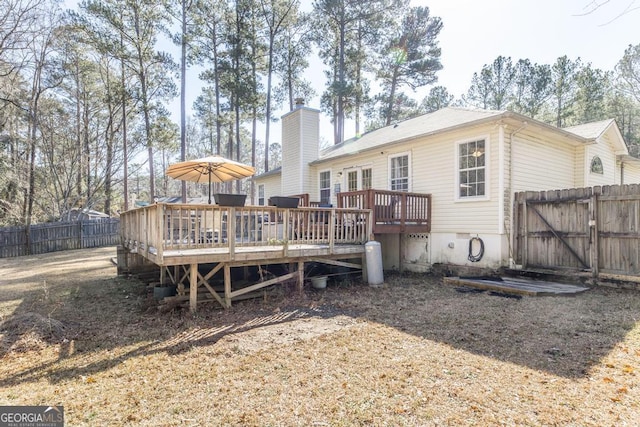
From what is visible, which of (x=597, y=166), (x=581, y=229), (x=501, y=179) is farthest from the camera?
(x=597, y=166)

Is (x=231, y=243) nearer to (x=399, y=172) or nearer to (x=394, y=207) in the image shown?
(x=394, y=207)

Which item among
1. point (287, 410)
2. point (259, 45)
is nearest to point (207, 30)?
point (259, 45)

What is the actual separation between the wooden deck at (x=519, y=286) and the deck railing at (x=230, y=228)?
95.6 inches

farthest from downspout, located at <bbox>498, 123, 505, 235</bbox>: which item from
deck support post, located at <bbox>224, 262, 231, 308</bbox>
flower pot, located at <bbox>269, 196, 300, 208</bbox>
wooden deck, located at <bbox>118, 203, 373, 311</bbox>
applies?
deck support post, located at <bbox>224, 262, 231, 308</bbox>

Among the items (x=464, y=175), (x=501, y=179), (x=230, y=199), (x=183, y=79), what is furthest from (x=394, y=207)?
(x=183, y=79)

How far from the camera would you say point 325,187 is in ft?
42.8

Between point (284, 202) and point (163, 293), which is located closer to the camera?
point (163, 293)

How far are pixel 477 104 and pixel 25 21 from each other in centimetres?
2636

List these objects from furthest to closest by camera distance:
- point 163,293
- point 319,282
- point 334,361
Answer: point 319,282 < point 163,293 < point 334,361

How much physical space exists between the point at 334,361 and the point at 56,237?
1849cm

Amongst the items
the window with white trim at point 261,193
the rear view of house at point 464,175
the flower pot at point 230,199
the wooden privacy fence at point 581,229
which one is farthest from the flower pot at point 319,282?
the window with white trim at point 261,193

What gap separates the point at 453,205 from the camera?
345 inches

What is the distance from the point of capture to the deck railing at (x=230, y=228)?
17.7 feet

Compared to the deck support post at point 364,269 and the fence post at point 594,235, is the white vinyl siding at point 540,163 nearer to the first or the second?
the fence post at point 594,235
